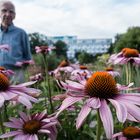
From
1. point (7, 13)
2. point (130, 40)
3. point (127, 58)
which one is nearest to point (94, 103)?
point (127, 58)

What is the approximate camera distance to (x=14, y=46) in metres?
3.82

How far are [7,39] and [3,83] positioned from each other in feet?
8.63

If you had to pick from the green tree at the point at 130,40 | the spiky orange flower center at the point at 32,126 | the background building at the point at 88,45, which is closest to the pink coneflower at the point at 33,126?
the spiky orange flower center at the point at 32,126

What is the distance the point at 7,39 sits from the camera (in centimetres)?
390

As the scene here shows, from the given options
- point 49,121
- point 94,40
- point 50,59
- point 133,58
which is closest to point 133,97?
point 49,121

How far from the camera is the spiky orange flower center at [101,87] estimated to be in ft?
3.87

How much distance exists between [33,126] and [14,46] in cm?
262

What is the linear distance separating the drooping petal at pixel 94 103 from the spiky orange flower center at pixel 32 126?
205 mm

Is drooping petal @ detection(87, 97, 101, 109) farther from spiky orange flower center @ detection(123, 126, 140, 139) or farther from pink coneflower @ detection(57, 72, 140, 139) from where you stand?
spiky orange flower center @ detection(123, 126, 140, 139)

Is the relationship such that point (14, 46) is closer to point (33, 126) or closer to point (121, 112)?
point (33, 126)

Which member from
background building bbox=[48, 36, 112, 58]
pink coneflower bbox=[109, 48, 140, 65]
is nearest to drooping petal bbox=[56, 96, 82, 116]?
pink coneflower bbox=[109, 48, 140, 65]

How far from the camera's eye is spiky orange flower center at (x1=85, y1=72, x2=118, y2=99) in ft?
3.87

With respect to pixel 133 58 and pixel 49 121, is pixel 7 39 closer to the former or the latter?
pixel 133 58

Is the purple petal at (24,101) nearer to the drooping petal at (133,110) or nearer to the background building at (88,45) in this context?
the drooping petal at (133,110)
